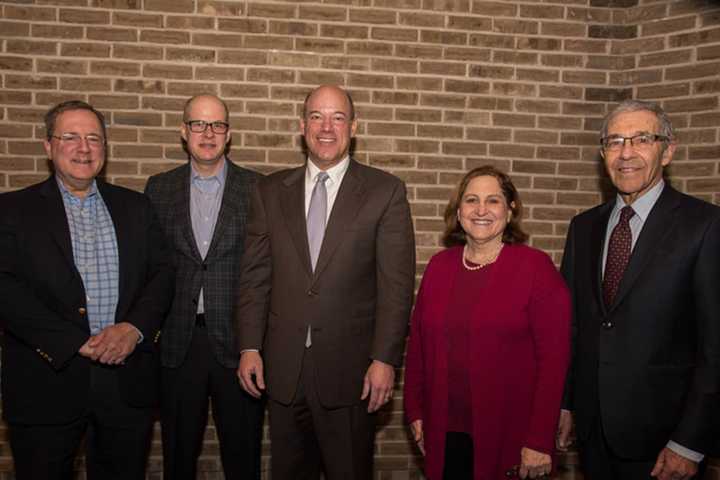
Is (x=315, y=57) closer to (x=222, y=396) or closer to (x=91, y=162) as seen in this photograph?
(x=91, y=162)

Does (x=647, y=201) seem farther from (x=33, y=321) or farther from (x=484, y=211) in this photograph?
(x=33, y=321)

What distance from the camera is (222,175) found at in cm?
324

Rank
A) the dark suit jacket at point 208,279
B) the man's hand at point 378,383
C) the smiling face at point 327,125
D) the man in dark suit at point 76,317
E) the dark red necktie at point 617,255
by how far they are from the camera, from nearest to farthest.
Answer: the dark red necktie at point 617,255, the man in dark suit at point 76,317, the man's hand at point 378,383, the smiling face at point 327,125, the dark suit jacket at point 208,279

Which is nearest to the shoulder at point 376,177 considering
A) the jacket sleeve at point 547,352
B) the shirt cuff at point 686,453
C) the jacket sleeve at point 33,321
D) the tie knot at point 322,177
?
the tie knot at point 322,177

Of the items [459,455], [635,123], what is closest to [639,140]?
[635,123]

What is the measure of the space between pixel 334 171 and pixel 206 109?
84cm

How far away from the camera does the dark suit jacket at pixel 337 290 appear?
265 cm

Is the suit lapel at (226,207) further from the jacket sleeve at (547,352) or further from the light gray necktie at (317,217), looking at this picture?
the jacket sleeve at (547,352)

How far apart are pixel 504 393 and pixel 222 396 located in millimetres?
1432

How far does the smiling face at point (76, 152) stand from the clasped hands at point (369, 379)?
3.32 ft

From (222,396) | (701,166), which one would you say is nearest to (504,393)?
(222,396)

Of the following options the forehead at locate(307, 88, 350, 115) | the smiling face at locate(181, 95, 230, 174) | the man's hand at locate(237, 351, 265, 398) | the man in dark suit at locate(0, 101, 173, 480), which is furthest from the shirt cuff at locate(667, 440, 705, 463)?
the smiling face at locate(181, 95, 230, 174)

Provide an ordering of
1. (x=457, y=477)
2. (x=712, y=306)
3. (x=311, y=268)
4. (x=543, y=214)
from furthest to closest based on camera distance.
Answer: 1. (x=543, y=214)
2. (x=311, y=268)
3. (x=457, y=477)
4. (x=712, y=306)

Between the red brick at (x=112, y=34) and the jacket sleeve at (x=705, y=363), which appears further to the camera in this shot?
the red brick at (x=112, y=34)
